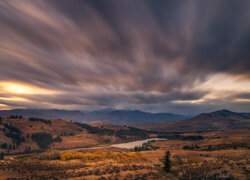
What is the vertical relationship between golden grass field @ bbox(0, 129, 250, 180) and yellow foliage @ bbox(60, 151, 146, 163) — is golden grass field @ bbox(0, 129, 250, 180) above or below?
above

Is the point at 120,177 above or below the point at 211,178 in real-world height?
below

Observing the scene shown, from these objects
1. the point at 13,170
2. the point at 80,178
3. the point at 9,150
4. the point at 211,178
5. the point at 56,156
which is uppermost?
the point at 211,178

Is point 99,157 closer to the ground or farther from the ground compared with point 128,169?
closer to the ground

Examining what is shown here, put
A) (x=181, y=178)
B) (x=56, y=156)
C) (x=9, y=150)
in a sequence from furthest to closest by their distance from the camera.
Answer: (x=9, y=150) < (x=56, y=156) < (x=181, y=178)

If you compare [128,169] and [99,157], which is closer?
[128,169]

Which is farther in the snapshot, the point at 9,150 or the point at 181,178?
the point at 9,150

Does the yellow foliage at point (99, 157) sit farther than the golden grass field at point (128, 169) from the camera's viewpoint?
Yes

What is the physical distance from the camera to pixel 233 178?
28422mm

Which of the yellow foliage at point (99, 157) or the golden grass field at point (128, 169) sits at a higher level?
the golden grass field at point (128, 169)

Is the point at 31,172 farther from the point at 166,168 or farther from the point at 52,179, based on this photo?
the point at 166,168

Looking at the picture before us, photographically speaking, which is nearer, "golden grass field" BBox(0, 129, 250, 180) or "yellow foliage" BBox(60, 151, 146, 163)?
"golden grass field" BBox(0, 129, 250, 180)

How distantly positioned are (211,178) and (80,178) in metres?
34.4

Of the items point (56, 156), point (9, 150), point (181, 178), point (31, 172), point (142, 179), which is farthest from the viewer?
point (9, 150)

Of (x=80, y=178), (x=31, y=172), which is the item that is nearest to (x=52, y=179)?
(x=80, y=178)
